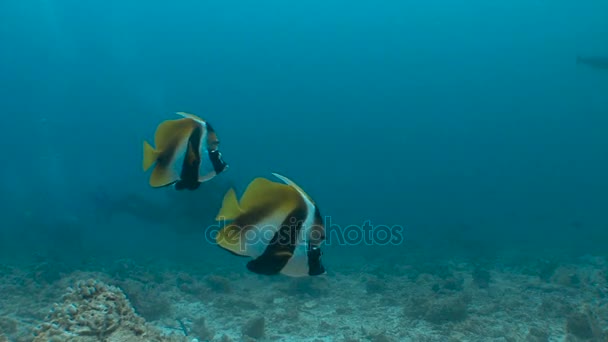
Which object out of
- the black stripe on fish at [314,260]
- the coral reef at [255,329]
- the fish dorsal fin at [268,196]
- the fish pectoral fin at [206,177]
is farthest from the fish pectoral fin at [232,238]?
the coral reef at [255,329]

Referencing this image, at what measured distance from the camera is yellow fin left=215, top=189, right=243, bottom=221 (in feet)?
5.80

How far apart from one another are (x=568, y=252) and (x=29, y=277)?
78.0ft

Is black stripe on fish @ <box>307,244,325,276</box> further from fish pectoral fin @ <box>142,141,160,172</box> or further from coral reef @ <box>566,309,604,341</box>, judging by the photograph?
coral reef @ <box>566,309,604,341</box>

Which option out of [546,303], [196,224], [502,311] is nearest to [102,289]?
[502,311]

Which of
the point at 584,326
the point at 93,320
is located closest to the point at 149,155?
the point at 93,320

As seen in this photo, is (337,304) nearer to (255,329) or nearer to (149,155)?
(255,329)

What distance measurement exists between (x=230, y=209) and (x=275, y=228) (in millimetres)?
207

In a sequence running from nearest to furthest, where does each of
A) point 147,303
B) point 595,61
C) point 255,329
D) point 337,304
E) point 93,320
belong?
point 93,320, point 255,329, point 147,303, point 337,304, point 595,61

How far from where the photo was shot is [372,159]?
479 feet

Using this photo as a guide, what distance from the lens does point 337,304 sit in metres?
11.1

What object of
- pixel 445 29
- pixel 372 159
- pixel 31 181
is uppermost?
pixel 445 29

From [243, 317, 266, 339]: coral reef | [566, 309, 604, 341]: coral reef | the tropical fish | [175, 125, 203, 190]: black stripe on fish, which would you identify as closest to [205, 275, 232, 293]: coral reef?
[243, 317, 266, 339]: coral reef

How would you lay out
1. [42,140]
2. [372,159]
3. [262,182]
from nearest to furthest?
[262,182]
[42,140]
[372,159]

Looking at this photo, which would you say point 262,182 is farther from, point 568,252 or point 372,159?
point 372,159
